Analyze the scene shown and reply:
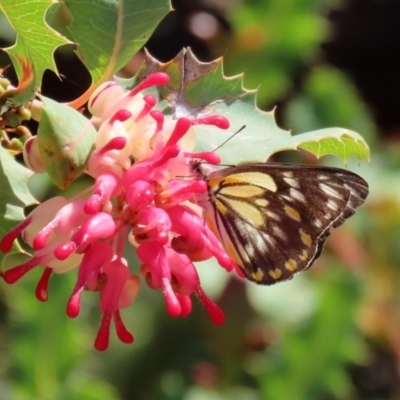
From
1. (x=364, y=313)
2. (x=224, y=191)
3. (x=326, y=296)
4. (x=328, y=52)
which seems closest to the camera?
(x=224, y=191)

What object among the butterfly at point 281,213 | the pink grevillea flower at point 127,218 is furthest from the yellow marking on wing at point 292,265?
the pink grevillea flower at point 127,218

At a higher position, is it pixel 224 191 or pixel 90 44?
pixel 90 44

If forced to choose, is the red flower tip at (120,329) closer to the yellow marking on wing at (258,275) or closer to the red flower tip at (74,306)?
the red flower tip at (74,306)

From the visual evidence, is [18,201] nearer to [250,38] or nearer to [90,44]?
[90,44]

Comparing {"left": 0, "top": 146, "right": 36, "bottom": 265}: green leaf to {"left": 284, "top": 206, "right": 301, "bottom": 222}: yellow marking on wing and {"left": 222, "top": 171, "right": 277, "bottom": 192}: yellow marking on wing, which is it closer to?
{"left": 222, "top": 171, "right": 277, "bottom": 192}: yellow marking on wing

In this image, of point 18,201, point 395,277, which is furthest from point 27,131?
point 395,277

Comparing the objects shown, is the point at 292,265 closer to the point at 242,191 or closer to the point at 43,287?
the point at 242,191
